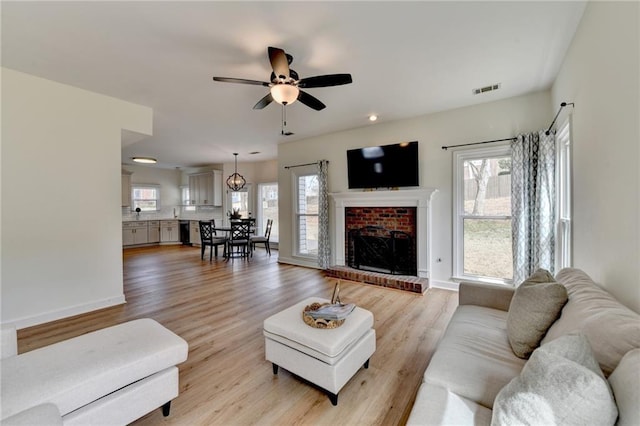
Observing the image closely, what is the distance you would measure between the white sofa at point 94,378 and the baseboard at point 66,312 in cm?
187

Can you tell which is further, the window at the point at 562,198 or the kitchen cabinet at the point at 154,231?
the kitchen cabinet at the point at 154,231

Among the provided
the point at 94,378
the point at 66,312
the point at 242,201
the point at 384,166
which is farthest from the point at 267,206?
the point at 94,378

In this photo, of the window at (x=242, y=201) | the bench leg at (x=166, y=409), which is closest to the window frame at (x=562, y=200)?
the bench leg at (x=166, y=409)

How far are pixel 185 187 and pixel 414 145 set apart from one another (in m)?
8.59

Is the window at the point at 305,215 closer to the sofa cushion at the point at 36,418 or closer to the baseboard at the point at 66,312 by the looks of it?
the baseboard at the point at 66,312

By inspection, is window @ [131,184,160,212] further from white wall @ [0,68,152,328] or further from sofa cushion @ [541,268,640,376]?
sofa cushion @ [541,268,640,376]

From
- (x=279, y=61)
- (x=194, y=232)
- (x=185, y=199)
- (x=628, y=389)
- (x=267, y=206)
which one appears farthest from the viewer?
(x=185, y=199)

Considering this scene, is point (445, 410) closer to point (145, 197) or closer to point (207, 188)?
point (207, 188)

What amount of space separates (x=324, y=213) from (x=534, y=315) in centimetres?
404

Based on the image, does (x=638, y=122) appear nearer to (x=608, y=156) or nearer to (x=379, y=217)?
(x=608, y=156)

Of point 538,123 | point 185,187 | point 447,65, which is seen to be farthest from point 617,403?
point 185,187

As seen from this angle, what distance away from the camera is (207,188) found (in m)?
8.79

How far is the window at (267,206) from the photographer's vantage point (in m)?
8.53

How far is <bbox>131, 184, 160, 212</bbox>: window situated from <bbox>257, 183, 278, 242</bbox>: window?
12.6ft
